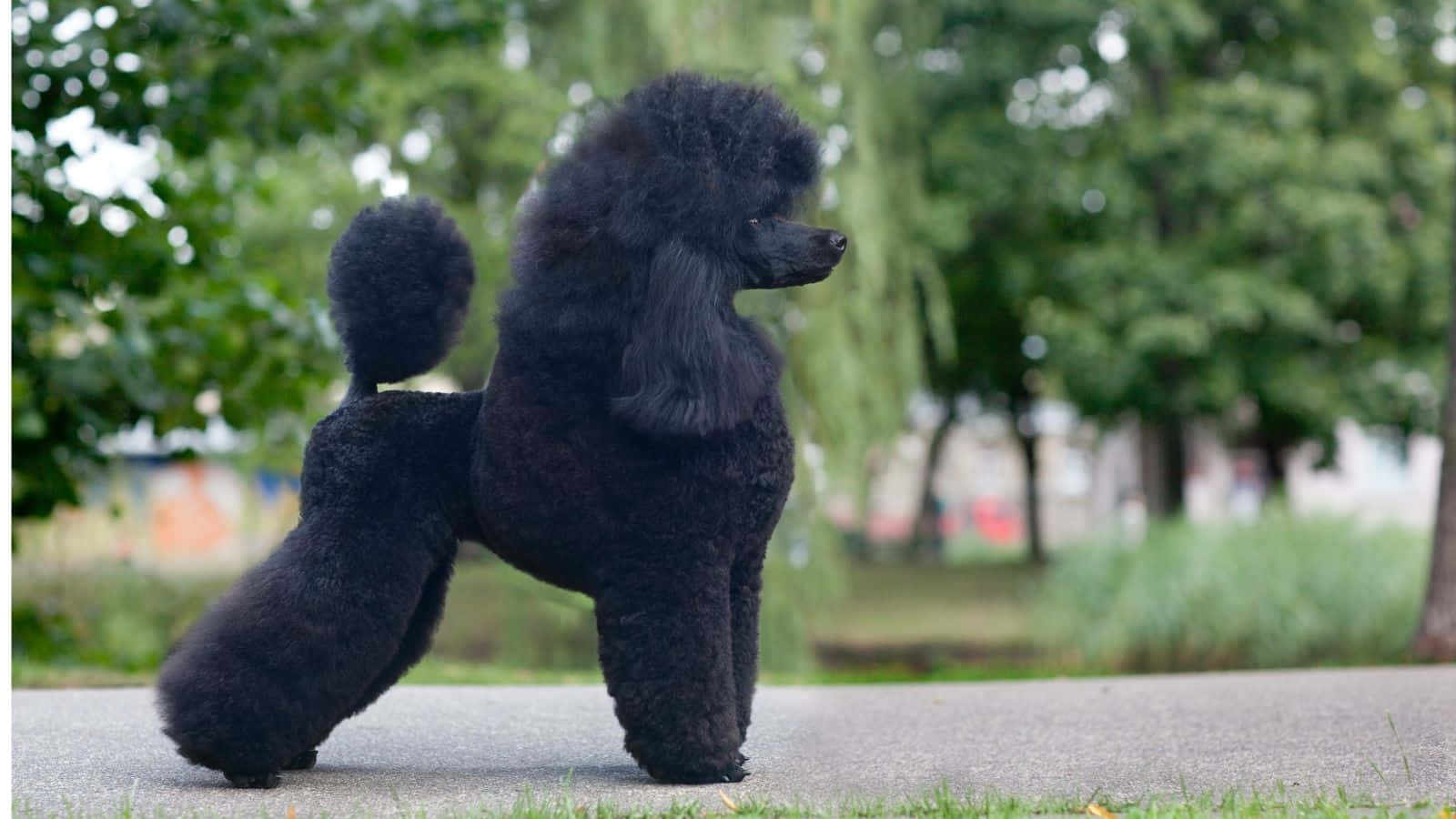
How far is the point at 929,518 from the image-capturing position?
1001 inches

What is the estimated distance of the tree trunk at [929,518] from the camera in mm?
23141

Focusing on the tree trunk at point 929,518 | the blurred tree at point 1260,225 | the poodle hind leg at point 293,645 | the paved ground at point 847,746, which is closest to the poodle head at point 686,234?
the poodle hind leg at point 293,645

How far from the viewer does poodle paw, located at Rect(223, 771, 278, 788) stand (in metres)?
3.70

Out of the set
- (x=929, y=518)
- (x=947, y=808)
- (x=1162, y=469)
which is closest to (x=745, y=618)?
(x=947, y=808)

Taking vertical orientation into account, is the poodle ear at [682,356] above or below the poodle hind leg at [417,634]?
above

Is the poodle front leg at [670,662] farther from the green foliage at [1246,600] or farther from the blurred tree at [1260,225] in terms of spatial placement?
the blurred tree at [1260,225]

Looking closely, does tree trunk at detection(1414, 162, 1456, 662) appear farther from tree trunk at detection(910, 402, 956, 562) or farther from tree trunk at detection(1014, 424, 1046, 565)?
tree trunk at detection(910, 402, 956, 562)

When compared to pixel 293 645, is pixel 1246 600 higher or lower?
lower

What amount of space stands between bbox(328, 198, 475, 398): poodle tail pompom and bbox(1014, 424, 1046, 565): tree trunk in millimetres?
17716

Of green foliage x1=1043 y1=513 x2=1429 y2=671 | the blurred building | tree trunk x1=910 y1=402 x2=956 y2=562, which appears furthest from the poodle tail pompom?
tree trunk x1=910 y1=402 x2=956 y2=562

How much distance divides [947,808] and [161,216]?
5.57 metres

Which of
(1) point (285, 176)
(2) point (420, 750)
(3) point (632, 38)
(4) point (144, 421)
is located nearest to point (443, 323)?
(2) point (420, 750)

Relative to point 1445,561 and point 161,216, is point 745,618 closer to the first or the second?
point 161,216

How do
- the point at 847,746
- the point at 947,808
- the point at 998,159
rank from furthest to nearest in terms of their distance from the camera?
the point at 998,159 < the point at 847,746 < the point at 947,808
